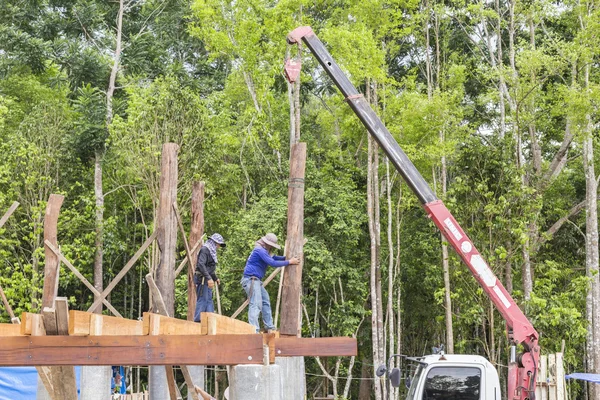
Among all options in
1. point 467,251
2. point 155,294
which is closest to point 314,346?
point 155,294

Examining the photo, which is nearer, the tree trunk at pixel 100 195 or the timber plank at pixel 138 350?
the timber plank at pixel 138 350

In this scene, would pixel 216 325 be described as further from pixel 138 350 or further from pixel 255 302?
pixel 255 302

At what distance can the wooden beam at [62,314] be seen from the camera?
6.29m

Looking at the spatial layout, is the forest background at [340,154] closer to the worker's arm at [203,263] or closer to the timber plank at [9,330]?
the worker's arm at [203,263]

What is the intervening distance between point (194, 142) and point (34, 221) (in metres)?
4.80

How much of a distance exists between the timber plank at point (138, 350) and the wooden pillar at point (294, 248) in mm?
2707

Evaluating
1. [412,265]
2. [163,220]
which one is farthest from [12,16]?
[163,220]

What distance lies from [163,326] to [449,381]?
16.7 ft

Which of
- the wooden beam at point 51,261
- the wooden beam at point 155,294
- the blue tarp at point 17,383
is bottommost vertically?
the blue tarp at point 17,383

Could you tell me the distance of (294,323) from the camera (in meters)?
9.45

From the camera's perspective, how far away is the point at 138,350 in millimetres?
6750

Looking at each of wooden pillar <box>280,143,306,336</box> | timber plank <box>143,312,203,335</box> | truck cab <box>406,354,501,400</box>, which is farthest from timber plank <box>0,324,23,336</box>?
truck cab <box>406,354,501,400</box>

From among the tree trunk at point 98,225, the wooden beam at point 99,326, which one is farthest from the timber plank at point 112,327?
the tree trunk at point 98,225

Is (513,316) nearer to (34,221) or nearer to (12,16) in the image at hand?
(34,221)
